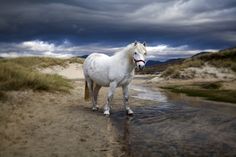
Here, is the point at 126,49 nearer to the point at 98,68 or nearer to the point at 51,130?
the point at 98,68

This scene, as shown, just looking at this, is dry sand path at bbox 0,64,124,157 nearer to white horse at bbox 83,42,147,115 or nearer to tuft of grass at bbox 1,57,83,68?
white horse at bbox 83,42,147,115

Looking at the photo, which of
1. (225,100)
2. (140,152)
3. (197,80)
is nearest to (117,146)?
(140,152)

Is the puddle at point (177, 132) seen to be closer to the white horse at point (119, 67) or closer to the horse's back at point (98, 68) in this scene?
the white horse at point (119, 67)

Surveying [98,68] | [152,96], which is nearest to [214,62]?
[152,96]

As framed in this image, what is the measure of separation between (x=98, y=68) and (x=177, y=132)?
3.74m

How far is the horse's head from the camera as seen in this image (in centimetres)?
925

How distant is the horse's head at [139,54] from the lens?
9.25 metres

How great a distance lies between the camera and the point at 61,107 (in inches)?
431

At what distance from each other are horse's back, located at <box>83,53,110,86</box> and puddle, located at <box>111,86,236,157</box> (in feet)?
3.59

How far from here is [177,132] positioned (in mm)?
7719

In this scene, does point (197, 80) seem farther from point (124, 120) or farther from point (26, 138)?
point (26, 138)

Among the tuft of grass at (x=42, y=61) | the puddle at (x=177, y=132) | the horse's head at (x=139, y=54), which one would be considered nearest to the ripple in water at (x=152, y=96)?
the puddle at (x=177, y=132)

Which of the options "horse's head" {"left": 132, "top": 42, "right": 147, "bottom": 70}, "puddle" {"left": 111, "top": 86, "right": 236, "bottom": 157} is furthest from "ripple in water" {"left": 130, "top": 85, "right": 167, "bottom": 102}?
"horse's head" {"left": 132, "top": 42, "right": 147, "bottom": 70}

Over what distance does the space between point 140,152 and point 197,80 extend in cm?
1961
